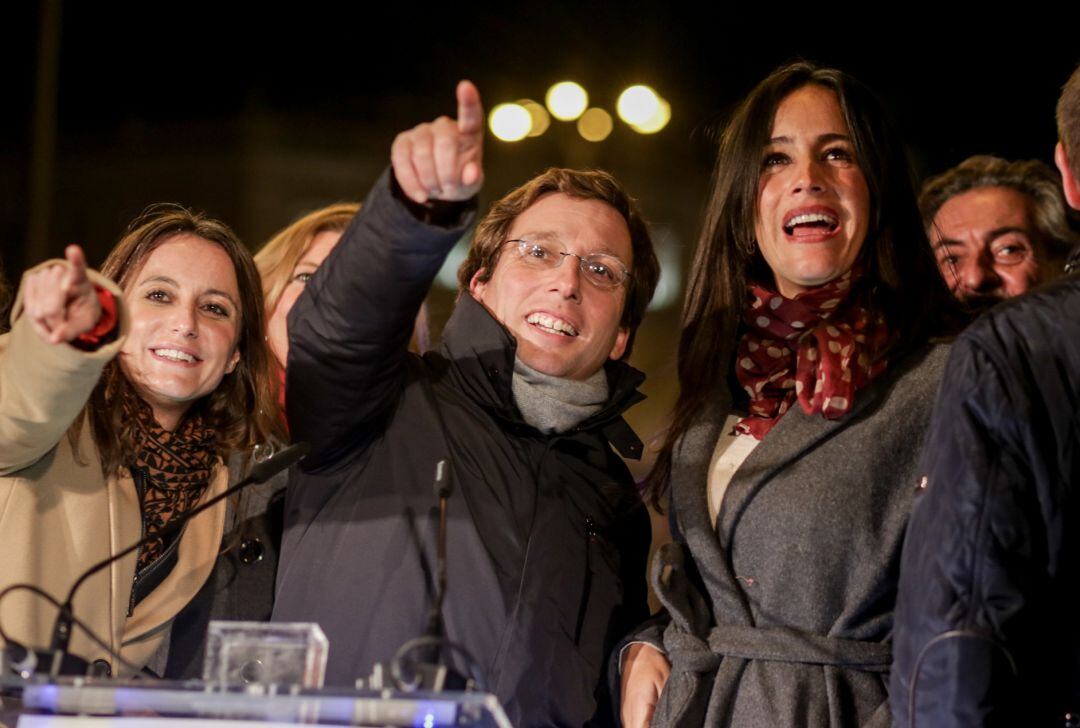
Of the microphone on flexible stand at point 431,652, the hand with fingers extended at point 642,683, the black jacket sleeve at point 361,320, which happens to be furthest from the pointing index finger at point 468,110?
the hand with fingers extended at point 642,683

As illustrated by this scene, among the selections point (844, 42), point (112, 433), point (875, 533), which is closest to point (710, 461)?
point (875, 533)

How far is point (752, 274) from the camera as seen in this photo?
3.25 metres

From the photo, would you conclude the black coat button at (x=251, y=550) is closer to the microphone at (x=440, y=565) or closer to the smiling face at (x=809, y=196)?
the microphone at (x=440, y=565)

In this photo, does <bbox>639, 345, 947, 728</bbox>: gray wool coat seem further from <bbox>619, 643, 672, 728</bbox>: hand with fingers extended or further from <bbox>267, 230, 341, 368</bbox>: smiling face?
<bbox>267, 230, 341, 368</bbox>: smiling face

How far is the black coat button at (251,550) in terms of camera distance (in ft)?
10.6

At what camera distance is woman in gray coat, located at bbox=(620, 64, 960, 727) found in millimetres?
2627

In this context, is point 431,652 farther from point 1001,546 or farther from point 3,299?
point 3,299

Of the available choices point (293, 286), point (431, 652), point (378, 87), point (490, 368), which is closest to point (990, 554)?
point (431, 652)

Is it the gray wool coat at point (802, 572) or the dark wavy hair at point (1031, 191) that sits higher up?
the dark wavy hair at point (1031, 191)

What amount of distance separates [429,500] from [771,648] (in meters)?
0.78

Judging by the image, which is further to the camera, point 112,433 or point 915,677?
point 112,433

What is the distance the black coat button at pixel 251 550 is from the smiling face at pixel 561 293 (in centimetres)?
80

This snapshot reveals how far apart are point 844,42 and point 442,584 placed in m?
5.78

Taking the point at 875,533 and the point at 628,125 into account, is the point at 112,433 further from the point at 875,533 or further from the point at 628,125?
the point at 628,125
